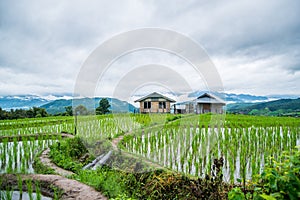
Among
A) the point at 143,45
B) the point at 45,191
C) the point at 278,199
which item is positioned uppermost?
the point at 143,45

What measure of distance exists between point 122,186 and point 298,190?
2246 millimetres

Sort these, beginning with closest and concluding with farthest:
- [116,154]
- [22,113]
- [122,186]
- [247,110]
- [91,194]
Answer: [91,194] < [122,186] < [116,154] < [22,113] < [247,110]

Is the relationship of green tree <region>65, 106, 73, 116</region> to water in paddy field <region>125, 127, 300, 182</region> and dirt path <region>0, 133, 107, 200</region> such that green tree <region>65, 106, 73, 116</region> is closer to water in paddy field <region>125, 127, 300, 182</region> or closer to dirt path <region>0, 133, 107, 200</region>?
water in paddy field <region>125, 127, 300, 182</region>

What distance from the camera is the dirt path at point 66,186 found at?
2.86 metres

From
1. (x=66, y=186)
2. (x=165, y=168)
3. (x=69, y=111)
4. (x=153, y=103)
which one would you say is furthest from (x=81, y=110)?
(x=69, y=111)

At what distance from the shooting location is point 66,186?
313 cm

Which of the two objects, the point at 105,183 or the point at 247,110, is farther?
the point at 247,110

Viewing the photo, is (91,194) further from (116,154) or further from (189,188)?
(116,154)

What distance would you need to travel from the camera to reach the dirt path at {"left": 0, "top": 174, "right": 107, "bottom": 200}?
286 cm

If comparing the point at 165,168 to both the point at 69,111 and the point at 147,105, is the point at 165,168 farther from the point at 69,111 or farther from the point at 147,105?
the point at 69,111

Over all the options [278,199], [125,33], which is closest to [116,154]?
[125,33]

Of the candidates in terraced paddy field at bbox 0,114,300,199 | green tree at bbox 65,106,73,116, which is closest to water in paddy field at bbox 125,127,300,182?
terraced paddy field at bbox 0,114,300,199

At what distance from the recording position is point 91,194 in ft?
9.44

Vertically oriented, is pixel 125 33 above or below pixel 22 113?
above
